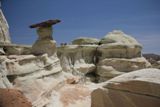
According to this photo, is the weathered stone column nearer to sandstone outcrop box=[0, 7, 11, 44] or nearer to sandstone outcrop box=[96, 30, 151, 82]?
sandstone outcrop box=[0, 7, 11, 44]

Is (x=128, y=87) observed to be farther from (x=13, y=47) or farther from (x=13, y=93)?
(x=13, y=47)

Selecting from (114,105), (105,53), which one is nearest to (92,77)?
(105,53)

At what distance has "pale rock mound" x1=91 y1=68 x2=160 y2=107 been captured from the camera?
11.0ft

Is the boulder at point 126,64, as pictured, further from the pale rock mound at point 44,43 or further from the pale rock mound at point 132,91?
the pale rock mound at point 132,91

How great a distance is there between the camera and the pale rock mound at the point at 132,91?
3.34 metres

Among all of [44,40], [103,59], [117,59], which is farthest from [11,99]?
[103,59]

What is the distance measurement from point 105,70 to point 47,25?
932 centimetres

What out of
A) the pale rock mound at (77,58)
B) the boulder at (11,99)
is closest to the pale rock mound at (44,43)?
the boulder at (11,99)

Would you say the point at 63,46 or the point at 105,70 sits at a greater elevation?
the point at 63,46

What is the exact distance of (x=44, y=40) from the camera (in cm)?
821

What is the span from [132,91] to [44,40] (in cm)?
546

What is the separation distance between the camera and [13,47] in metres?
8.90

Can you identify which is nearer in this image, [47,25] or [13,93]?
[13,93]

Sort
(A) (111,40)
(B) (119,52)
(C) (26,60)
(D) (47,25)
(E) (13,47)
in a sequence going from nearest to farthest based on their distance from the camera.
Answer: (C) (26,60), (D) (47,25), (E) (13,47), (B) (119,52), (A) (111,40)
